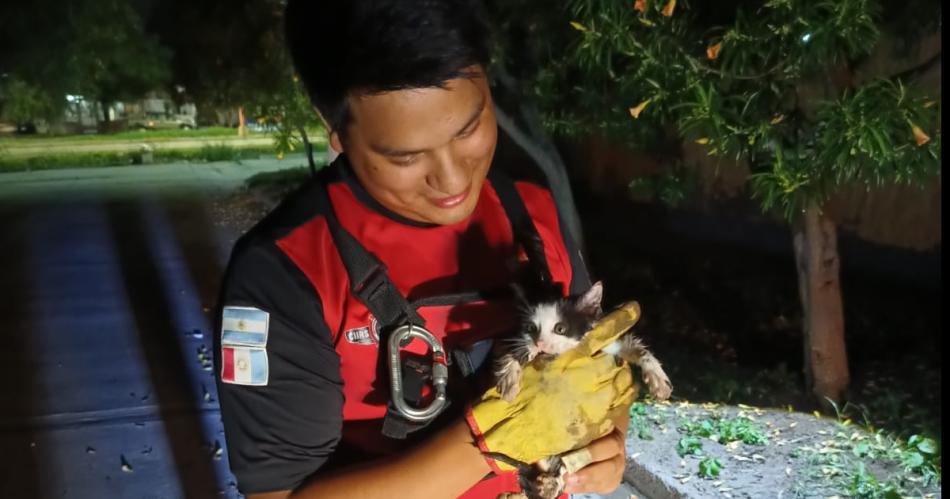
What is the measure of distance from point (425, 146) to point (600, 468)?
650mm

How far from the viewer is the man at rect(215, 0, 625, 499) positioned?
1278 millimetres

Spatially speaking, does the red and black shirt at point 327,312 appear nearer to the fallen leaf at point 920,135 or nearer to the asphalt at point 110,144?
the fallen leaf at point 920,135

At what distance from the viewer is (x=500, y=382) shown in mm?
1327

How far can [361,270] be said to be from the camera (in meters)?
1.34

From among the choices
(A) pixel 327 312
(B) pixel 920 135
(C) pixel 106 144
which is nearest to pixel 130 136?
(C) pixel 106 144

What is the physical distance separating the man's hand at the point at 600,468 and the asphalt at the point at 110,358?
90.8 inches

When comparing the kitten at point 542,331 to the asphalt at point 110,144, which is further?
the asphalt at point 110,144

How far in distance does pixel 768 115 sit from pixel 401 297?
8.87 ft

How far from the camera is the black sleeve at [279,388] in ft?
4.25

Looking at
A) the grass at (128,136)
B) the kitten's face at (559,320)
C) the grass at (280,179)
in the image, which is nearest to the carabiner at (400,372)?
the kitten's face at (559,320)

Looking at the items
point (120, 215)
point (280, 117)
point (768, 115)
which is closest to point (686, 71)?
point (768, 115)

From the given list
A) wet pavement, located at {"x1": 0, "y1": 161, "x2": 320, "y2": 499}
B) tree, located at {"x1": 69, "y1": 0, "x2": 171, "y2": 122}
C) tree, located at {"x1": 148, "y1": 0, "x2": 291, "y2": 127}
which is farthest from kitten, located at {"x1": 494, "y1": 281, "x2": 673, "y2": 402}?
tree, located at {"x1": 69, "y1": 0, "x2": 171, "y2": 122}

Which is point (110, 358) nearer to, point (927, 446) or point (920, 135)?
point (927, 446)

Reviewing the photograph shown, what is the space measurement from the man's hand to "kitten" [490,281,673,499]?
3 centimetres
